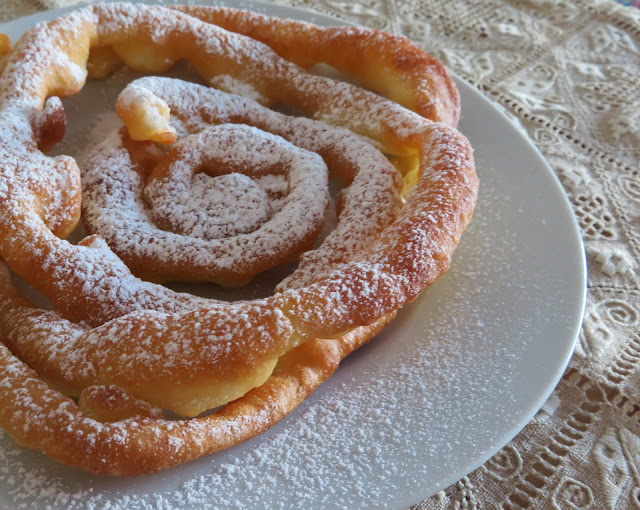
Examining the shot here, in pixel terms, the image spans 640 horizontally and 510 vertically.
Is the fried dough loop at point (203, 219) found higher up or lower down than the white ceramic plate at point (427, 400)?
higher up

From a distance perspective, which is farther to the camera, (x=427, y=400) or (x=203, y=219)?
(x=203, y=219)

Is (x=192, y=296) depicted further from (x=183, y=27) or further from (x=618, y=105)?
(x=618, y=105)

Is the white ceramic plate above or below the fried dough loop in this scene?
below

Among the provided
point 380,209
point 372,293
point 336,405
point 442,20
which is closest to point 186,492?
point 336,405
